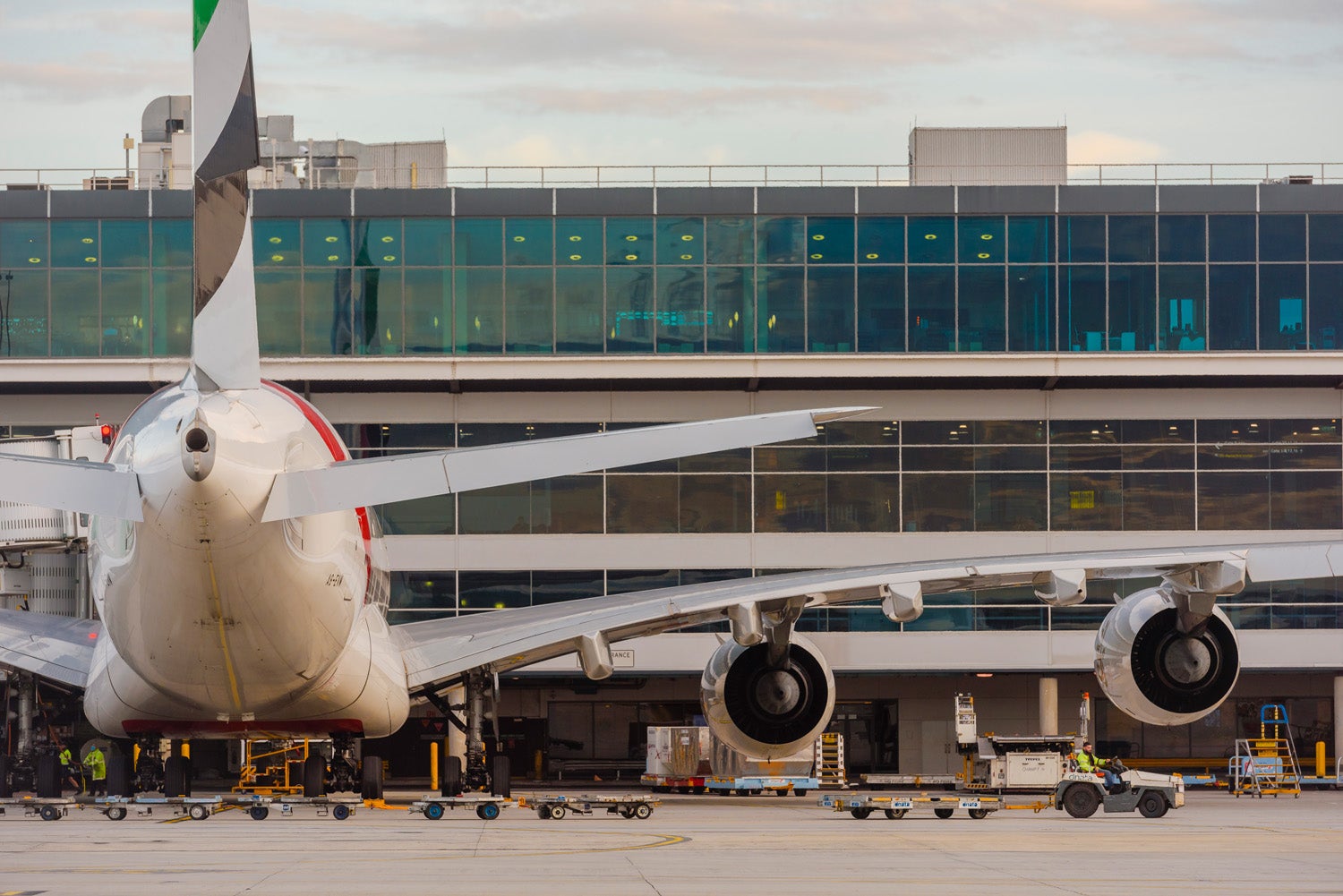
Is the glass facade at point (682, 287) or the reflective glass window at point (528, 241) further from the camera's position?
the reflective glass window at point (528, 241)

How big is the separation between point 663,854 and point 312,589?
5.90m

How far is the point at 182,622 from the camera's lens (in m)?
20.2

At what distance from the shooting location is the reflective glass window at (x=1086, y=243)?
145 feet

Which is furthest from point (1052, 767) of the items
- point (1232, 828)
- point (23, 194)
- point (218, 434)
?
point (23, 194)

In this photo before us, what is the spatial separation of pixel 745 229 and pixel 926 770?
48.4 feet

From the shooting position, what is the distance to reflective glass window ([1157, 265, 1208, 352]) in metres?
44.2

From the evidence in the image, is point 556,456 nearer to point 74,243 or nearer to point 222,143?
point 222,143

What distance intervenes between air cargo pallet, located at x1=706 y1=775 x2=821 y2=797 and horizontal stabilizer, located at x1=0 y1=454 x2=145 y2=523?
23.0 metres

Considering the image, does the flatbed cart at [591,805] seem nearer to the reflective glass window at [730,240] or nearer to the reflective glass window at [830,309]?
the reflective glass window at [830,309]

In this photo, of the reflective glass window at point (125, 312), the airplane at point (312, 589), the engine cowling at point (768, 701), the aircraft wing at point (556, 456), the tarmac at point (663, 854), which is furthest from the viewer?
the reflective glass window at point (125, 312)

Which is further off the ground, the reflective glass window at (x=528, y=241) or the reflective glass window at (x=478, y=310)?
the reflective glass window at (x=528, y=241)

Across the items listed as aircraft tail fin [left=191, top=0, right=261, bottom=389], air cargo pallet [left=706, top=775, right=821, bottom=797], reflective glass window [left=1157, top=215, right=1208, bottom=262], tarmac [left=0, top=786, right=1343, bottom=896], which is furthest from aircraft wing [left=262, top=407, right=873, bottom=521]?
reflective glass window [left=1157, top=215, right=1208, bottom=262]

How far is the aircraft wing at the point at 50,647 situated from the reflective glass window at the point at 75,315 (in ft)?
55.7

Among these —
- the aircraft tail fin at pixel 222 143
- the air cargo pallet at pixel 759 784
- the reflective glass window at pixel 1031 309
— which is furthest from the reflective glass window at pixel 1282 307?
the aircraft tail fin at pixel 222 143
